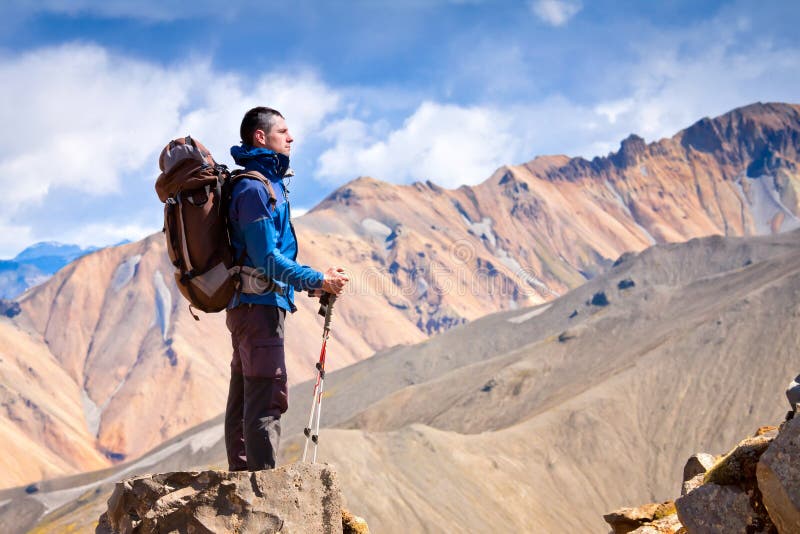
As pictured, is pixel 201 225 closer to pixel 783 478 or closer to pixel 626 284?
pixel 783 478

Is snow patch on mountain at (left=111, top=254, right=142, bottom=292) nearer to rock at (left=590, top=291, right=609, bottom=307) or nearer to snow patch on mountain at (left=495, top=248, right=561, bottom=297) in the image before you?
snow patch on mountain at (left=495, top=248, right=561, bottom=297)

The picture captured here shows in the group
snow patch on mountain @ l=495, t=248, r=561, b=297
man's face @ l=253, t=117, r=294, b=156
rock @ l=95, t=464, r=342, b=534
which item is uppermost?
snow patch on mountain @ l=495, t=248, r=561, b=297

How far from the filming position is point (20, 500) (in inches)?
2721

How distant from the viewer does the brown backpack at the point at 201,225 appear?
4.43 m

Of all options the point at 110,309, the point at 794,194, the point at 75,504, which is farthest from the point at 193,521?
the point at 794,194

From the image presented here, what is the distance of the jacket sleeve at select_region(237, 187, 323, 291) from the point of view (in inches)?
178

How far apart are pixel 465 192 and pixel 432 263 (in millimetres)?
44117

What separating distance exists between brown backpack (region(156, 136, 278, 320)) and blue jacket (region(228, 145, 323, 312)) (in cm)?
5

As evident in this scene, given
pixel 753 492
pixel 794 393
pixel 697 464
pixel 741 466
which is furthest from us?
pixel 697 464

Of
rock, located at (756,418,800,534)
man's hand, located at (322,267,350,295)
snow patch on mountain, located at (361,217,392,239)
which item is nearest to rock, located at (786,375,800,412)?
rock, located at (756,418,800,534)

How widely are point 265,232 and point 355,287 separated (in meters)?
105

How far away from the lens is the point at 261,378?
4.63m

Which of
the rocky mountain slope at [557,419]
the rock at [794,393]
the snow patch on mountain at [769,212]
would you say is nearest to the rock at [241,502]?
the rock at [794,393]

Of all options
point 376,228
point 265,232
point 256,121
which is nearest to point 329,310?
point 265,232
